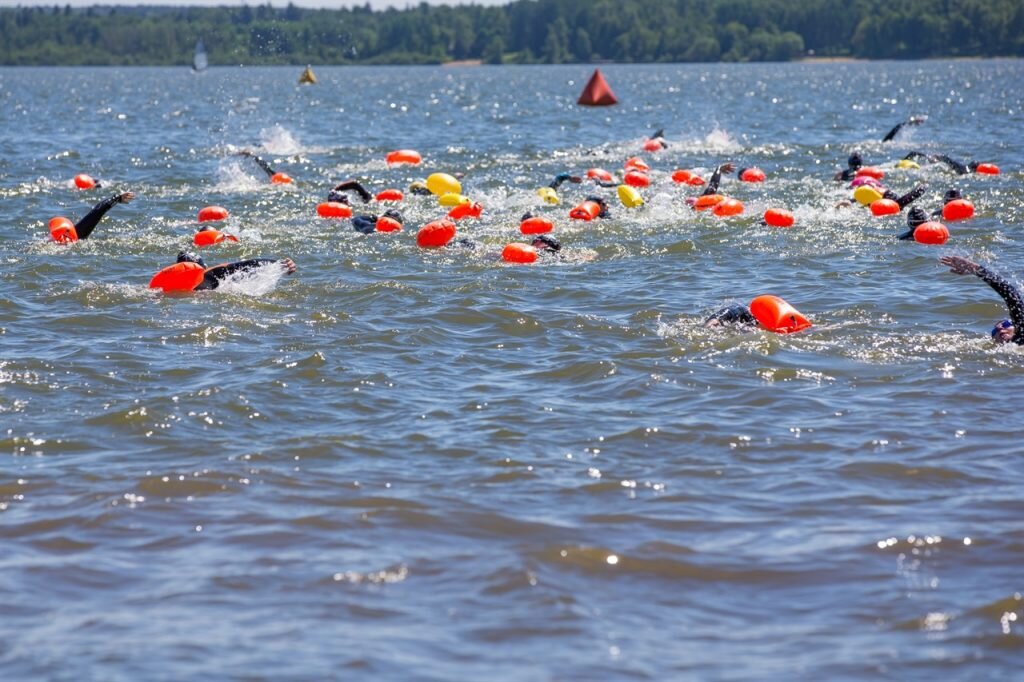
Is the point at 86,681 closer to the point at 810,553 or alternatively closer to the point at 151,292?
the point at 810,553

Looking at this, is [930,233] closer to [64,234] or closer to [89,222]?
[89,222]

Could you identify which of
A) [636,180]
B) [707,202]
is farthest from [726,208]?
[636,180]

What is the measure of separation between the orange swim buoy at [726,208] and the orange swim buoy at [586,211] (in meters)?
1.72

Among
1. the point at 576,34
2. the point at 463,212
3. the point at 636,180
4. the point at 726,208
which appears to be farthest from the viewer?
the point at 576,34

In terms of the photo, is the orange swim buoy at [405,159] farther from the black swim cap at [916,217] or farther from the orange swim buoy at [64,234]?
the black swim cap at [916,217]

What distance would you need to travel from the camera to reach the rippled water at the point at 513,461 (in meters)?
6.06

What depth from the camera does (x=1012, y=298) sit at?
10938 mm

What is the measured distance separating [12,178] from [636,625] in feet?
74.7

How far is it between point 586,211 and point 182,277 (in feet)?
22.3

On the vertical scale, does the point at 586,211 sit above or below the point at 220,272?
below

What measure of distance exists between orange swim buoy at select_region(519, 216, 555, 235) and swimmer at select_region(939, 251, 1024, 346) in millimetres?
7458

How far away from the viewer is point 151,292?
14.0 meters

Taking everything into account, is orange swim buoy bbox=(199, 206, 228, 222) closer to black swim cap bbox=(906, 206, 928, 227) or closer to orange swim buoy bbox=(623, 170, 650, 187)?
orange swim buoy bbox=(623, 170, 650, 187)

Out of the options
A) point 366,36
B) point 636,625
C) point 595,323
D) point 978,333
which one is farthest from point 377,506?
point 366,36
